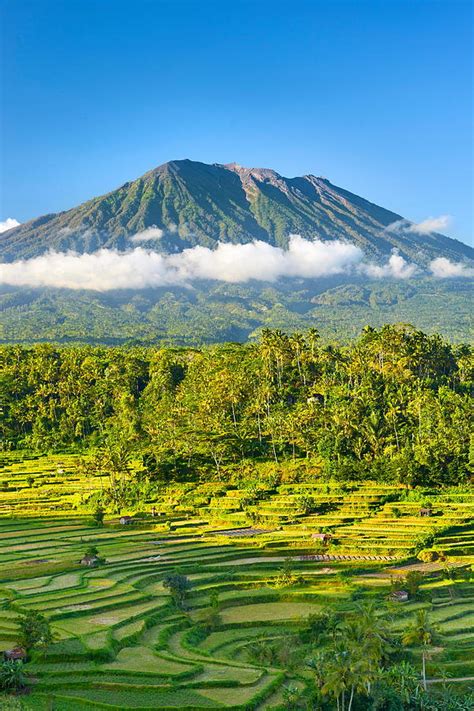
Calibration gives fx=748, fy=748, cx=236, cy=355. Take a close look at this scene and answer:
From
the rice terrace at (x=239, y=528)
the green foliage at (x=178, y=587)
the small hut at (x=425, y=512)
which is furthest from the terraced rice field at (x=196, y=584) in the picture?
the small hut at (x=425, y=512)

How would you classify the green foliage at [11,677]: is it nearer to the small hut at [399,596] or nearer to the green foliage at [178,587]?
the green foliage at [178,587]

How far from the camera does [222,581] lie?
125ft

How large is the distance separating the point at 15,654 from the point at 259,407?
43.7m

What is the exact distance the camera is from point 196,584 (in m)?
37.5

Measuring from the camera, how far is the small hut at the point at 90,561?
132 ft

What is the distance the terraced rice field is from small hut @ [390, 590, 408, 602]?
0.46m

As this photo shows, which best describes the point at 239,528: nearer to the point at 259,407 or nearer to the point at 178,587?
the point at 178,587

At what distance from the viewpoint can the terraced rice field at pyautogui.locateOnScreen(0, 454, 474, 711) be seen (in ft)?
82.2

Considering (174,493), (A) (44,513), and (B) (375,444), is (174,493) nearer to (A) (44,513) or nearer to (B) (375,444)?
(A) (44,513)

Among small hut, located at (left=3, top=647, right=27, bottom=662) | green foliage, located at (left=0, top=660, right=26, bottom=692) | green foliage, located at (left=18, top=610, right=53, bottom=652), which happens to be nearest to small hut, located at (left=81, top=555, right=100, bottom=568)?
green foliage, located at (left=18, top=610, right=53, bottom=652)

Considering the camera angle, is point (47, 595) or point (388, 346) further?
point (388, 346)

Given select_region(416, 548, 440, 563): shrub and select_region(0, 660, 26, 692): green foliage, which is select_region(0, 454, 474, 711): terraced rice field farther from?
select_region(416, 548, 440, 563): shrub

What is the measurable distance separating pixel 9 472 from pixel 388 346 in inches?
1453

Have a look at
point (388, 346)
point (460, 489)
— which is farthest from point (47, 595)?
point (388, 346)
